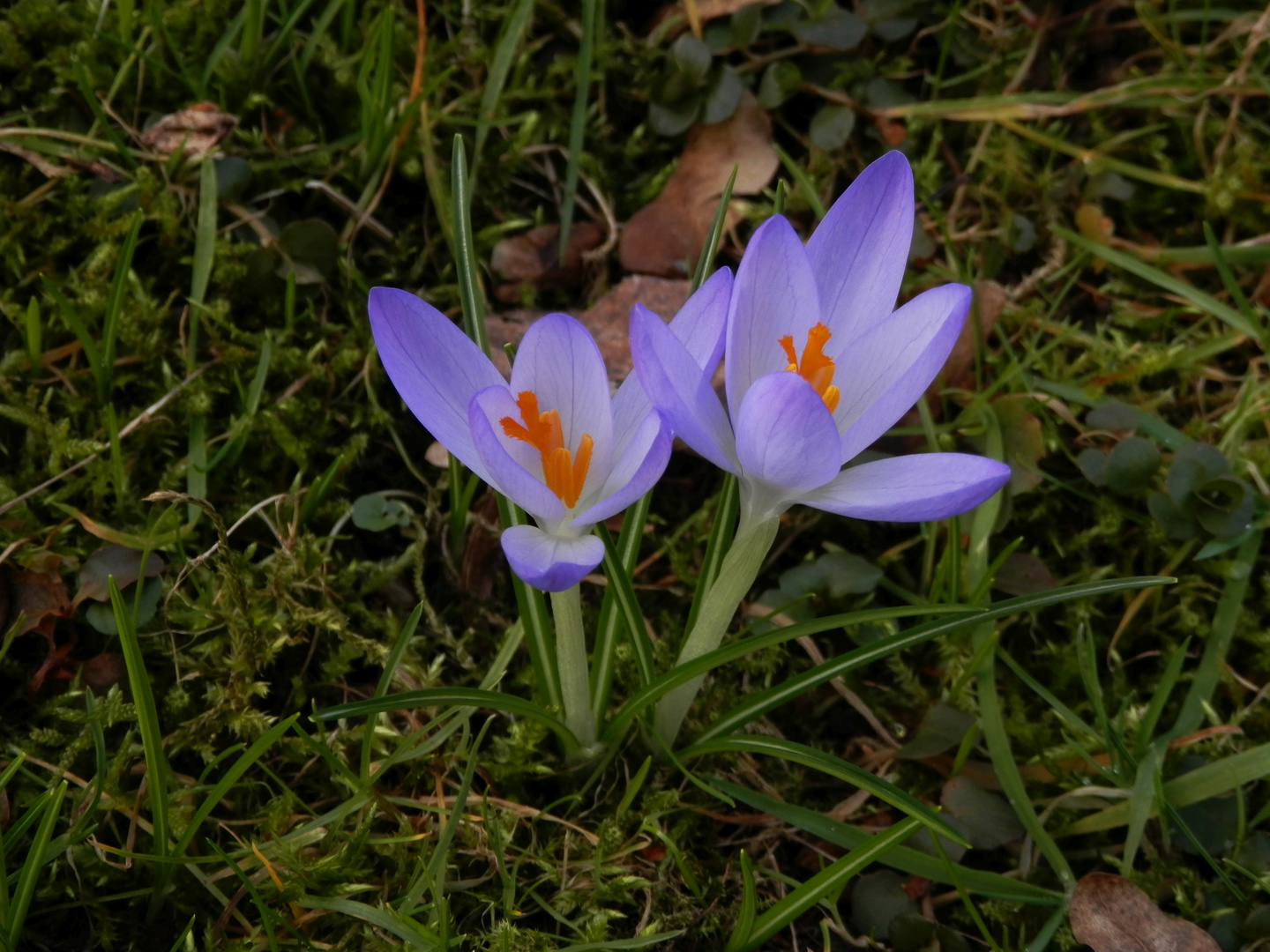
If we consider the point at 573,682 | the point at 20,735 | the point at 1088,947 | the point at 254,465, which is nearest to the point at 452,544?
the point at 254,465

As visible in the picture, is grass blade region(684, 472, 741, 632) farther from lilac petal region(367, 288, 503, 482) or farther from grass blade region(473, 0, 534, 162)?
grass blade region(473, 0, 534, 162)

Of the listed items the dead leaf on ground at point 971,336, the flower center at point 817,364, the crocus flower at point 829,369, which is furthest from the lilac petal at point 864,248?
the dead leaf on ground at point 971,336

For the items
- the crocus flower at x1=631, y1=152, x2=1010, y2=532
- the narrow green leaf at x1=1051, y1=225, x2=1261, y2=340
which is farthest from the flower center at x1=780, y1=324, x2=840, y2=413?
the narrow green leaf at x1=1051, y1=225, x2=1261, y2=340

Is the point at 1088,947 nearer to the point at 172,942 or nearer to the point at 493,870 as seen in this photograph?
the point at 493,870

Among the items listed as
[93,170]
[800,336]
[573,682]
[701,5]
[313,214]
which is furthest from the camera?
[701,5]

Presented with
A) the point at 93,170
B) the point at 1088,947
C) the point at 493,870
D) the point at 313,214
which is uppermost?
the point at 93,170
